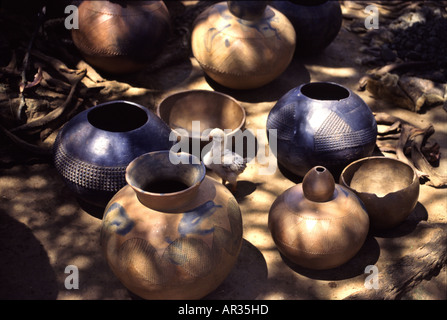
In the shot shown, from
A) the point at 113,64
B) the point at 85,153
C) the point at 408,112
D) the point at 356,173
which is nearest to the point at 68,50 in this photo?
the point at 113,64

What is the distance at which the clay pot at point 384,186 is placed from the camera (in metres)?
4.21

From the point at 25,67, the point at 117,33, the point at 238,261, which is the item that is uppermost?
the point at 117,33

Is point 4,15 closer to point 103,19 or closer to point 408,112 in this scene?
point 103,19

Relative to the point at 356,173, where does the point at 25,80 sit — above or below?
above

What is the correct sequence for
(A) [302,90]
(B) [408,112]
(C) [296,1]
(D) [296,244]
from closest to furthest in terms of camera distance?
(D) [296,244]
(A) [302,90]
(B) [408,112]
(C) [296,1]

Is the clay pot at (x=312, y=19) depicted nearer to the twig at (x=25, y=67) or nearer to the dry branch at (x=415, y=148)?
the dry branch at (x=415, y=148)

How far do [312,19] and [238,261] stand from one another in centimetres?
377

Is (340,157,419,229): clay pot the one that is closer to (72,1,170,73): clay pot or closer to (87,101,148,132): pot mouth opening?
(87,101,148,132): pot mouth opening

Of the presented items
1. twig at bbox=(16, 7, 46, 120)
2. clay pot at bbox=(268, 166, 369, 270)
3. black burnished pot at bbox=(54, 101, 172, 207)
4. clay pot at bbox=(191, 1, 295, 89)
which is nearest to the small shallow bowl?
clay pot at bbox=(191, 1, 295, 89)

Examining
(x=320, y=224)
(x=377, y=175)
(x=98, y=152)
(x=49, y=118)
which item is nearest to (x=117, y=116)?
(x=98, y=152)

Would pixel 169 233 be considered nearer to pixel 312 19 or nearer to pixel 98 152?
pixel 98 152

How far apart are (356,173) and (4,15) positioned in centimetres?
427

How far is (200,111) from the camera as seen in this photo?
5.81 metres

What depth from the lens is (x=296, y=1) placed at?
6691mm
